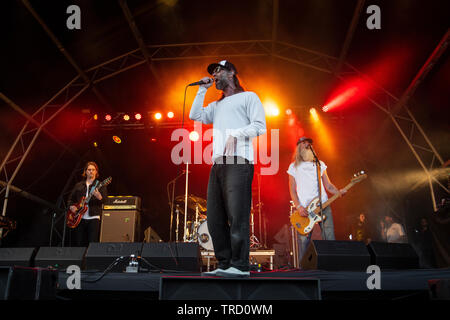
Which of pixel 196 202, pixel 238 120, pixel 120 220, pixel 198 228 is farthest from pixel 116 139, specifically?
pixel 238 120

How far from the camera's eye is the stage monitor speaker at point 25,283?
2.18m

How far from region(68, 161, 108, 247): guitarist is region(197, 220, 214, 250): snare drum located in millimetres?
2121

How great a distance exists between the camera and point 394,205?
9.28m

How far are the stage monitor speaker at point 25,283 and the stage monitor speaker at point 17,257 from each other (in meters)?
1.76

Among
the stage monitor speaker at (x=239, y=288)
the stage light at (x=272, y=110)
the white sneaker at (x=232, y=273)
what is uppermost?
the stage light at (x=272, y=110)

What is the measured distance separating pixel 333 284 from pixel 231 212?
1.06 metres

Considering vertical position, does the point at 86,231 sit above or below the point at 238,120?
below

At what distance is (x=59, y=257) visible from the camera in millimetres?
4012

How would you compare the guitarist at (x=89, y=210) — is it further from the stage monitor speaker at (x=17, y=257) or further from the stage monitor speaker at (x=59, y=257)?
the stage monitor speaker at (x=17, y=257)

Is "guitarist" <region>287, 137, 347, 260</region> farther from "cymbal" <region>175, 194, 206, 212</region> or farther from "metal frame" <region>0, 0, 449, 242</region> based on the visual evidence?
"metal frame" <region>0, 0, 449, 242</region>

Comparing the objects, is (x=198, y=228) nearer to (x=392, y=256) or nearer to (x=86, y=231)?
(x=86, y=231)

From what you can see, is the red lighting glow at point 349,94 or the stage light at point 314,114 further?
the stage light at point 314,114

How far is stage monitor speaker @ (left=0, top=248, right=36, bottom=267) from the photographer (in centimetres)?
393

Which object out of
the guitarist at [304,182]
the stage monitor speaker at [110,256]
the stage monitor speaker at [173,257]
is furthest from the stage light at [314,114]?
the stage monitor speaker at [110,256]
